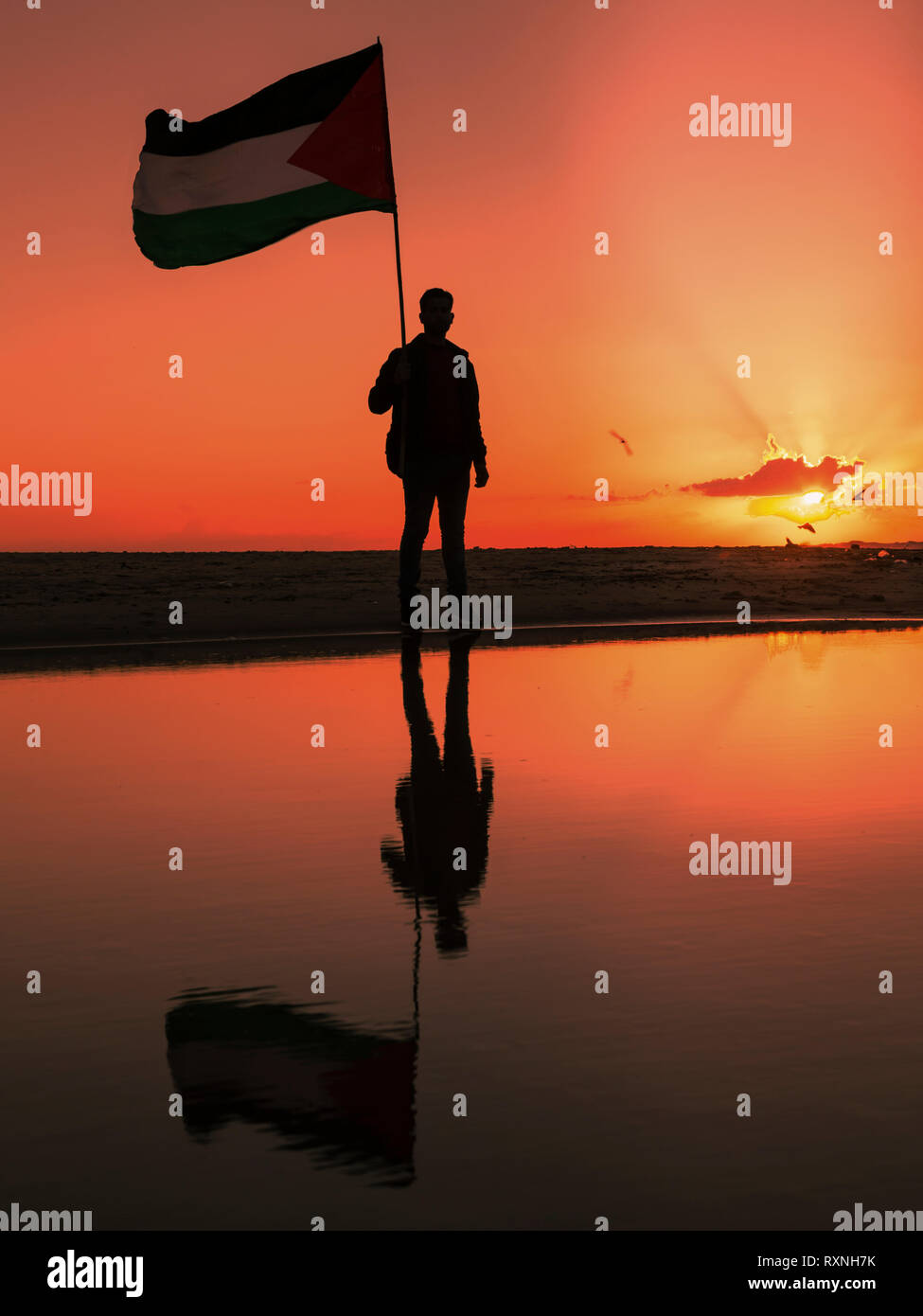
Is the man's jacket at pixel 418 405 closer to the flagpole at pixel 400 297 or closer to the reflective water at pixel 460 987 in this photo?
the flagpole at pixel 400 297

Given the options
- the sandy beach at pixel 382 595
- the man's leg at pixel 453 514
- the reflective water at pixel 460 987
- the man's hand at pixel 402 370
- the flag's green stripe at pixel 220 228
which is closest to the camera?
the reflective water at pixel 460 987

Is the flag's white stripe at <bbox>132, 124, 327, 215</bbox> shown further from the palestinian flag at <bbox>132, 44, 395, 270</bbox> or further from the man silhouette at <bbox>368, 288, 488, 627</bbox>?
the man silhouette at <bbox>368, 288, 488, 627</bbox>

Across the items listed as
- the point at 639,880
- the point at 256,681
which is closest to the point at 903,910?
the point at 639,880

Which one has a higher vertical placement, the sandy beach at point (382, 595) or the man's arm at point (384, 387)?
the man's arm at point (384, 387)

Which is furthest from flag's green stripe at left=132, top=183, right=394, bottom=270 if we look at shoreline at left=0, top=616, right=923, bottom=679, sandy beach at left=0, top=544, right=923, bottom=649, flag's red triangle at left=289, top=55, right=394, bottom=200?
sandy beach at left=0, top=544, right=923, bottom=649

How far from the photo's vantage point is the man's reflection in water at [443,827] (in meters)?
5.48

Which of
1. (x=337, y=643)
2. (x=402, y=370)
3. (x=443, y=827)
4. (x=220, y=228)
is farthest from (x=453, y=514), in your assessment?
(x=443, y=827)

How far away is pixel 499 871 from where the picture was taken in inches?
234

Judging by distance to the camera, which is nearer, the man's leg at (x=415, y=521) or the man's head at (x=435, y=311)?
the man's head at (x=435, y=311)

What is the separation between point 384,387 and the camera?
49.6 ft

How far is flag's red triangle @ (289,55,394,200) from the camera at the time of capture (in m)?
14.1

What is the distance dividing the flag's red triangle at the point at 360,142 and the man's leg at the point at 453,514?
9.11ft

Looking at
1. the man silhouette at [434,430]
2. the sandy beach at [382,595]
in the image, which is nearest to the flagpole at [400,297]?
the man silhouette at [434,430]

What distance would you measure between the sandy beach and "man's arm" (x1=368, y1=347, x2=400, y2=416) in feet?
17.8
